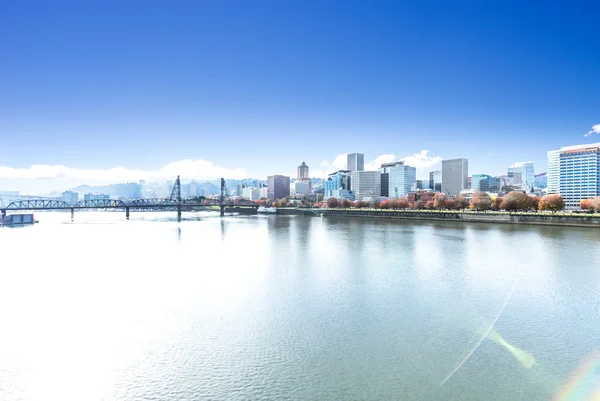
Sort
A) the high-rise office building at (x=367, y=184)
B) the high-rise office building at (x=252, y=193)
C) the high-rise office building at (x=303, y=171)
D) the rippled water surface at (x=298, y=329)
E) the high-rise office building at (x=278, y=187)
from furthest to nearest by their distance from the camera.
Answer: the high-rise office building at (x=303, y=171), the high-rise office building at (x=252, y=193), the high-rise office building at (x=278, y=187), the high-rise office building at (x=367, y=184), the rippled water surface at (x=298, y=329)

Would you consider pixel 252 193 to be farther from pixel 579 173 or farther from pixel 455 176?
pixel 579 173

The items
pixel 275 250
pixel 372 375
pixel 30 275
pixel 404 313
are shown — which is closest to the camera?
pixel 372 375

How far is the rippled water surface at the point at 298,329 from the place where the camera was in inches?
207

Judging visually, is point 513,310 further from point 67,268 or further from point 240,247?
point 67,268

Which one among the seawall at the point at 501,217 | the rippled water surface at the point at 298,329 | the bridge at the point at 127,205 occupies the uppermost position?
the bridge at the point at 127,205

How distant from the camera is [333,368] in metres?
5.71

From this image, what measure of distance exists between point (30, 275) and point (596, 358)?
654 inches

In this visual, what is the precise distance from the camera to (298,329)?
7.36m

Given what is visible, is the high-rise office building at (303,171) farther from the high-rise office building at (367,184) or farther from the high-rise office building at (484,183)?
the high-rise office building at (484,183)

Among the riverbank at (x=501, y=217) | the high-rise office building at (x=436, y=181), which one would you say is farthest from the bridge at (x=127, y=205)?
the high-rise office building at (x=436, y=181)

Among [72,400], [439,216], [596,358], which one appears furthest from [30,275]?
[439,216]

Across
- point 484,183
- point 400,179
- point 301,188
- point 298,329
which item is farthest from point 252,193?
point 298,329

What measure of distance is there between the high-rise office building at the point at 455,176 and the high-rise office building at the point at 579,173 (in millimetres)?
44034

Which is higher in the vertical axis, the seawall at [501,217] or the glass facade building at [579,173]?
the glass facade building at [579,173]
